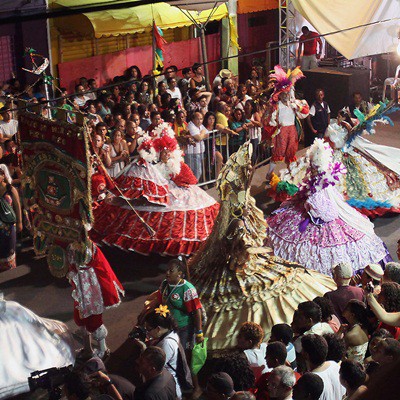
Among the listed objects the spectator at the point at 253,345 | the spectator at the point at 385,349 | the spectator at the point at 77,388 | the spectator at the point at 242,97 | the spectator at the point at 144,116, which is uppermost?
the spectator at the point at 385,349

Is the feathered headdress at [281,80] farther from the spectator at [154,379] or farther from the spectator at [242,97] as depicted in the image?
the spectator at [154,379]

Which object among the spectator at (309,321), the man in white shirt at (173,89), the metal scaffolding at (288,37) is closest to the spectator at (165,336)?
the spectator at (309,321)

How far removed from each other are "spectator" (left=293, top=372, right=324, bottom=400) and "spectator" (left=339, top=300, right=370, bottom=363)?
1098 mm

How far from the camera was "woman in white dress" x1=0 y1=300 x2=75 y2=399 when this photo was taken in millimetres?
6375

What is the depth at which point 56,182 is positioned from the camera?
689 centimetres

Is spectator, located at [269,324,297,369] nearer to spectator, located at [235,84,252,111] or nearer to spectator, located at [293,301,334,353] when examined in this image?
spectator, located at [293,301,334,353]

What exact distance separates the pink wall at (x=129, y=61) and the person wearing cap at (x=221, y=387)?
1197 cm

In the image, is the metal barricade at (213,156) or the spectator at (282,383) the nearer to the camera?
the spectator at (282,383)

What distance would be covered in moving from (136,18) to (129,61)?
1831mm

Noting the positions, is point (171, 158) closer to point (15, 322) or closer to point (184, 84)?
point (15, 322)

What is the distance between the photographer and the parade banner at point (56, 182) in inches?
261

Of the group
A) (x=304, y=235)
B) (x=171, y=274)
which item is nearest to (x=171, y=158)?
(x=304, y=235)

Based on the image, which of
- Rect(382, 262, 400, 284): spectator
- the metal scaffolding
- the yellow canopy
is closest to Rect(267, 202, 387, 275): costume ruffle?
Rect(382, 262, 400, 284): spectator

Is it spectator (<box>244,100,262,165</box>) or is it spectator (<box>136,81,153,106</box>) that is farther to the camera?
spectator (<box>136,81,153,106</box>)
